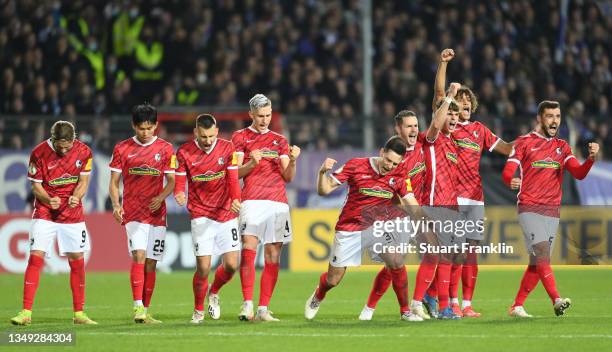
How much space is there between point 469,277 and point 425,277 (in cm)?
85

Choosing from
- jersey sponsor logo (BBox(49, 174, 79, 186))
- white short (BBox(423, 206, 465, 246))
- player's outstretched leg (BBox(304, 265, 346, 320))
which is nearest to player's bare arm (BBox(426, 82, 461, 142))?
white short (BBox(423, 206, 465, 246))

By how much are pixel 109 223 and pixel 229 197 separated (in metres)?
8.03

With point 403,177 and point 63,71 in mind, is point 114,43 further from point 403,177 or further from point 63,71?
point 403,177

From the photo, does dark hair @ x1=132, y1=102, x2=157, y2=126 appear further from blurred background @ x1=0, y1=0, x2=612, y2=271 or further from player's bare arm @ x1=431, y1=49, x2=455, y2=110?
blurred background @ x1=0, y1=0, x2=612, y2=271

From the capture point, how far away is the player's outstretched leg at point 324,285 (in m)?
11.7

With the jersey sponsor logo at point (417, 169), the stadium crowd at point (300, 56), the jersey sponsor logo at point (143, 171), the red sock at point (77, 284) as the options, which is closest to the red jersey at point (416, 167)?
the jersey sponsor logo at point (417, 169)

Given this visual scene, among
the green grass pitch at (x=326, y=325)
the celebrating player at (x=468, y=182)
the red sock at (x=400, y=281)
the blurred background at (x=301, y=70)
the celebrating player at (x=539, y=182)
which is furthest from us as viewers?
the blurred background at (x=301, y=70)

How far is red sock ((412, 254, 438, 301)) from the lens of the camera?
1184 cm

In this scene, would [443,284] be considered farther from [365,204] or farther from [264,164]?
[264,164]

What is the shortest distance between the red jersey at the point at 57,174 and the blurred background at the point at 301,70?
7467mm

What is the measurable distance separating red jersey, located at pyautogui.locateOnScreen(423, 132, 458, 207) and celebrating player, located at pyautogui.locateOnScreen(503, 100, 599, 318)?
0.54 m

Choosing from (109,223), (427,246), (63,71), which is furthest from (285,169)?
(63,71)

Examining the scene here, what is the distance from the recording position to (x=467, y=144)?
12.5 meters

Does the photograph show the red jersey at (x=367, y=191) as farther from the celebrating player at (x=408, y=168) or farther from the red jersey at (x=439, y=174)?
the red jersey at (x=439, y=174)
